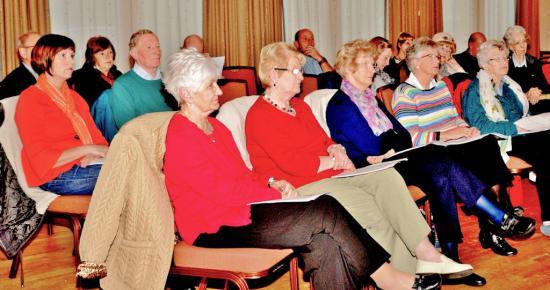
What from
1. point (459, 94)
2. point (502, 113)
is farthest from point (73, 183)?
point (502, 113)

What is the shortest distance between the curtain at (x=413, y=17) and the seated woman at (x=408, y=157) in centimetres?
543

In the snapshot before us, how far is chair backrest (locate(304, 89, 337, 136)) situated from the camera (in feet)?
10.9

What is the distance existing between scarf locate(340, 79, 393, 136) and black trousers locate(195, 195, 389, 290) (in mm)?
1214

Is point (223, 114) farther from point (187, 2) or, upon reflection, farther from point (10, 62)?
point (187, 2)

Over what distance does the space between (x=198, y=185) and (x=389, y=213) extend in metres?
0.98

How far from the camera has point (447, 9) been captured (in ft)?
30.9

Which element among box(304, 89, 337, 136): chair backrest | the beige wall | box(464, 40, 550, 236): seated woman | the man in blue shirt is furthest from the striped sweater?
the beige wall

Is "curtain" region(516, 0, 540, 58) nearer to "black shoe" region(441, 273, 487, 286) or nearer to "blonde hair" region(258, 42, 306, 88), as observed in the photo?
"black shoe" region(441, 273, 487, 286)

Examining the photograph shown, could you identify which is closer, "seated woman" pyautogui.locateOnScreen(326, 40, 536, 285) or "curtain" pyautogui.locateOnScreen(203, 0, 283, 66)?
"seated woman" pyautogui.locateOnScreen(326, 40, 536, 285)

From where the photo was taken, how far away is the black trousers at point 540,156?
12.6 feet

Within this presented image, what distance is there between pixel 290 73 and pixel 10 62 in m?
3.19

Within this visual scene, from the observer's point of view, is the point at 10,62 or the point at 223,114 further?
the point at 10,62

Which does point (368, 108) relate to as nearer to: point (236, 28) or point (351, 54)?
point (351, 54)

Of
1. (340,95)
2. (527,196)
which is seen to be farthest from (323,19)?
(340,95)
